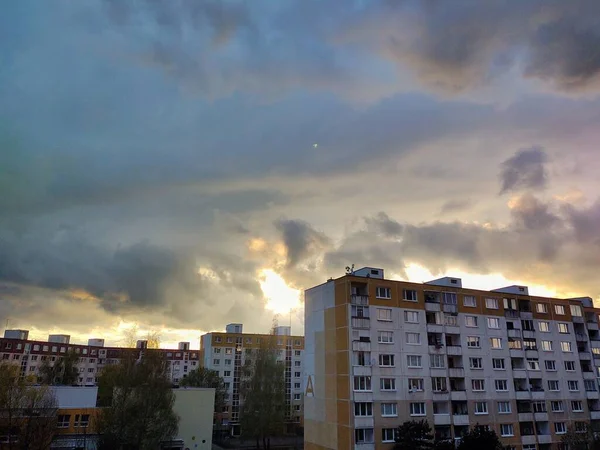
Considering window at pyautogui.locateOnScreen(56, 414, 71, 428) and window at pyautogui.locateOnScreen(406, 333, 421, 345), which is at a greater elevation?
window at pyautogui.locateOnScreen(406, 333, 421, 345)

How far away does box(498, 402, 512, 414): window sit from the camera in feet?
197

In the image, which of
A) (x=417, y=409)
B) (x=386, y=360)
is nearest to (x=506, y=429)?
(x=417, y=409)

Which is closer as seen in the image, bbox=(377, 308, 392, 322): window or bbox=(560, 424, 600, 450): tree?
bbox=(560, 424, 600, 450): tree

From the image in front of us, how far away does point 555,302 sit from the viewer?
7188cm

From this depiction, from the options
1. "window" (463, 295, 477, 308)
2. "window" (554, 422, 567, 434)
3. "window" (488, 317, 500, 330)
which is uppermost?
"window" (463, 295, 477, 308)

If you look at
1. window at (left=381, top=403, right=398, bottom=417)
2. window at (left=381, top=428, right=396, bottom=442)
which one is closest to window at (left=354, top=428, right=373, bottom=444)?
window at (left=381, top=428, right=396, bottom=442)

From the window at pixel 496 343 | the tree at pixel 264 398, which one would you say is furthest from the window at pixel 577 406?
the tree at pixel 264 398

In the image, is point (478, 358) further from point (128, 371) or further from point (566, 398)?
point (128, 371)

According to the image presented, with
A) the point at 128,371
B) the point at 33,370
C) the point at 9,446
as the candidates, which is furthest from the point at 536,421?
the point at 33,370

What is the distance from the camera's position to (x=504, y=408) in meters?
60.5

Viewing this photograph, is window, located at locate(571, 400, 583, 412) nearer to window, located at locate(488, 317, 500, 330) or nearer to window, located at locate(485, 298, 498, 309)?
window, located at locate(488, 317, 500, 330)

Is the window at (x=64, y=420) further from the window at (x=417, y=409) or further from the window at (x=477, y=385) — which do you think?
the window at (x=477, y=385)

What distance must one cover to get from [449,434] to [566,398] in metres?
23.7

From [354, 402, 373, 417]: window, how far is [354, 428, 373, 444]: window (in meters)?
1.64
